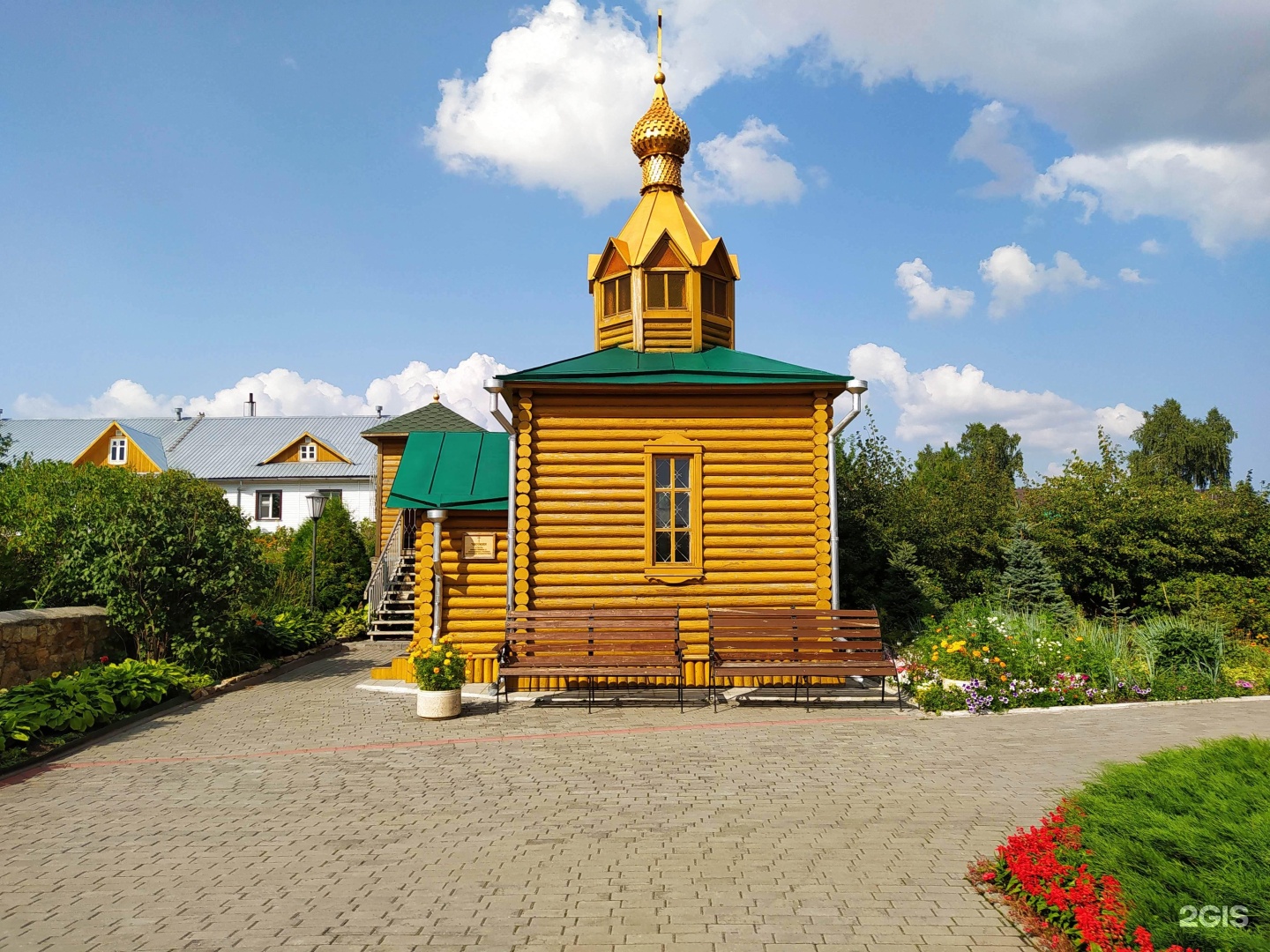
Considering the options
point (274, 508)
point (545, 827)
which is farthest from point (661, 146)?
point (274, 508)

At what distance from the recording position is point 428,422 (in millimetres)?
25125

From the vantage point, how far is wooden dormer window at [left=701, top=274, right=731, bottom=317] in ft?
46.0

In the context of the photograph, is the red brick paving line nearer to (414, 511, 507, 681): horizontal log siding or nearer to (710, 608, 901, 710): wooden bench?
(710, 608, 901, 710): wooden bench

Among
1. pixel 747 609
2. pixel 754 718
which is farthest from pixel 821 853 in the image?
pixel 747 609

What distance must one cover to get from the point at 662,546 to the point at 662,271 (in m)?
4.97

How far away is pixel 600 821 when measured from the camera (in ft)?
20.1

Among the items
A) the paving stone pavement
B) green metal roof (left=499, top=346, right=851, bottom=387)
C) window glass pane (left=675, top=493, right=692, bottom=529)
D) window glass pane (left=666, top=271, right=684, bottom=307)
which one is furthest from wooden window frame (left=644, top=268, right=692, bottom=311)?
the paving stone pavement

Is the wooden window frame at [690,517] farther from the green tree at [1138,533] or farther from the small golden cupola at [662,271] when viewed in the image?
the green tree at [1138,533]

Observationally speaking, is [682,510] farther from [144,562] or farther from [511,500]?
[144,562]

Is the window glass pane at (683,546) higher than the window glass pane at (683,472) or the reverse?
the reverse

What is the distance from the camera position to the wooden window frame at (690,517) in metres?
11.6

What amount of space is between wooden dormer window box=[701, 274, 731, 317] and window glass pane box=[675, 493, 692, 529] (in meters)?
3.82

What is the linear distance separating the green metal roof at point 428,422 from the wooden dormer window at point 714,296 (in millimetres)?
11692

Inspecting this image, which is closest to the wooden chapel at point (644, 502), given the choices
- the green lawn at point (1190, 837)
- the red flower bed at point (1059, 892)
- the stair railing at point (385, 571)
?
the red flower bed at point (1059, 892)
